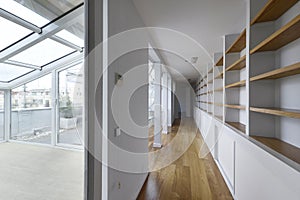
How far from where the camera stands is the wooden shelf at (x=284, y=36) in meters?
1.08

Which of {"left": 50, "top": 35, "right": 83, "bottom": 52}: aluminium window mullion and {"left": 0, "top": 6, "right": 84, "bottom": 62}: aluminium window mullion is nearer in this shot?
{"left": 0, "top": 6, "right": 84, "bottom": 62}: aluminium window mullion

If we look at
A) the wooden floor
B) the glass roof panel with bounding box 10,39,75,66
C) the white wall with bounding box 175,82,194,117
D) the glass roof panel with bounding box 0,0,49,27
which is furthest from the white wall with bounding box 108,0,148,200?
the white wall with bounding box 175,82,194,117

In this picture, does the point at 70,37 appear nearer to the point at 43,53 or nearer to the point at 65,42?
the point at 65,42

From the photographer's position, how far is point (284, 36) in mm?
1285

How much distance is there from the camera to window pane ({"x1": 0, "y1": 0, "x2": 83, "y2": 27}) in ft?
4.90

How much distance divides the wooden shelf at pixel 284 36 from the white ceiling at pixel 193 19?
2.48 ft

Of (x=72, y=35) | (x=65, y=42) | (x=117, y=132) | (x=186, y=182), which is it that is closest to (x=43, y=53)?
(x=65, y=42)

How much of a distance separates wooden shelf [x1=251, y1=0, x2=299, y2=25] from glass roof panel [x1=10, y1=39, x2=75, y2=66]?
257 centimetres

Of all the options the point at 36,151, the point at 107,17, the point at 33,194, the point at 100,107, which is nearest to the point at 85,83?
the point at 100,107

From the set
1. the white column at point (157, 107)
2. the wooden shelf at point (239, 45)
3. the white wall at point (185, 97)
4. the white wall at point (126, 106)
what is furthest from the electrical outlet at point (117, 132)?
the white wall at point (185, 97)

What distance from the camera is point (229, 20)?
2.36 metres

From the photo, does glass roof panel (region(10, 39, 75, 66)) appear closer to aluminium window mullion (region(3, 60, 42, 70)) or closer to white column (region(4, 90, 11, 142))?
aluminium window mullion (region(3, 60, 42, 70))

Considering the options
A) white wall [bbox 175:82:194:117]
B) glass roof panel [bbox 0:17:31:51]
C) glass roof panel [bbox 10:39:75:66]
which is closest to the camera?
glass roof panel [bbox 0:17:31:51]

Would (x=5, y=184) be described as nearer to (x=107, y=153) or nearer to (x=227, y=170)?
(x=107, y=153)
